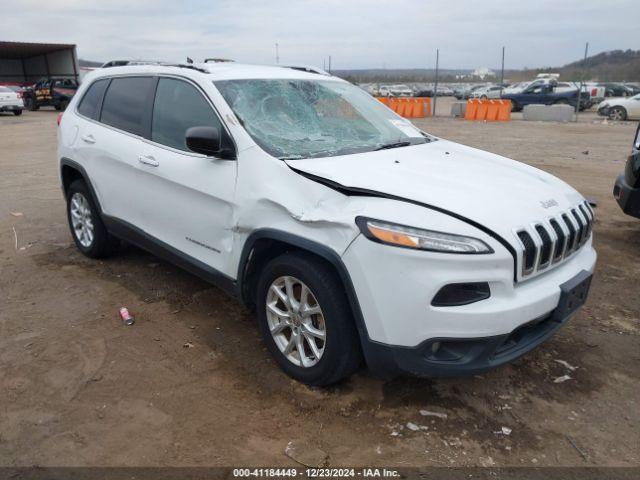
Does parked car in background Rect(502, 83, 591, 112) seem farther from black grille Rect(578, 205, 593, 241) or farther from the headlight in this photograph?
the headlight

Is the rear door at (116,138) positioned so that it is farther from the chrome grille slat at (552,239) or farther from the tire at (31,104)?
the tire at (31,104)

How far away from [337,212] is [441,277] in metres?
0.62

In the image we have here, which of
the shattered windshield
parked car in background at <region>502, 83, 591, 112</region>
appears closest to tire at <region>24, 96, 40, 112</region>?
parked car in background at <region>502, 83, 591, 112</region>

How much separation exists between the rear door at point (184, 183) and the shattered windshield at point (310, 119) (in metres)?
0.23

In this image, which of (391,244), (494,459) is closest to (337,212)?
(391,244)

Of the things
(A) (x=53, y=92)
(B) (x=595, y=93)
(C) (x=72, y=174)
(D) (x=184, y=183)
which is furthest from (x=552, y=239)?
(B) (x=595, y=93)

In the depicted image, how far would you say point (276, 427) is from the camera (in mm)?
2805

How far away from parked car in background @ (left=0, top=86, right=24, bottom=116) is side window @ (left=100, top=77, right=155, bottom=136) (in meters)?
23.9

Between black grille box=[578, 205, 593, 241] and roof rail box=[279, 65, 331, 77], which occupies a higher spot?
roof rail box=[279, 65, 331, 77]

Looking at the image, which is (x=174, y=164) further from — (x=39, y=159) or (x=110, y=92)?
(x=39, y=159)

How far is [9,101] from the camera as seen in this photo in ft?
80.4

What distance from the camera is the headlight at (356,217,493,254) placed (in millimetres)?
2477

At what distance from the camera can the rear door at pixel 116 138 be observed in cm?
413

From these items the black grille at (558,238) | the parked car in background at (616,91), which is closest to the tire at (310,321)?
the black grille at (558,238)
